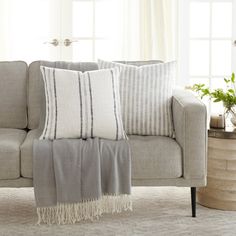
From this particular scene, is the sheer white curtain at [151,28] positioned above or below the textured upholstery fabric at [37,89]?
above

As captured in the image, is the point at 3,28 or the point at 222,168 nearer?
the point at 222,168

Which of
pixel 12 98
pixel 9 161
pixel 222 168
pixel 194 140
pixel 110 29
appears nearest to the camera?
pixel 9 161

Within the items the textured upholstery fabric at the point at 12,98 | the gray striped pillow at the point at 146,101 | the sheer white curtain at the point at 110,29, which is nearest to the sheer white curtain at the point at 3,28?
the sheer white curtain at the point at 110,29

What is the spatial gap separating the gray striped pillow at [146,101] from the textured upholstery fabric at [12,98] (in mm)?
688

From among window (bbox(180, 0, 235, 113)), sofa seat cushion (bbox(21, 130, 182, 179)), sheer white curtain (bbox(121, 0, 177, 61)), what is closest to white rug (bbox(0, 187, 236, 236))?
sofa seat cushion (bbox(21, 130, 182, 179))

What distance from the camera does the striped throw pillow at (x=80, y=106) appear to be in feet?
11.1

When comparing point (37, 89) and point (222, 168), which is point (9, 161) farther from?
point (222, 168)

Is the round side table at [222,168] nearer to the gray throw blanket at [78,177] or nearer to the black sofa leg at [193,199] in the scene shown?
the black sofa leg at [193,199]

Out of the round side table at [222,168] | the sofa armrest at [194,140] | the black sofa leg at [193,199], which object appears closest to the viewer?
the sofa armrest at [194,140]

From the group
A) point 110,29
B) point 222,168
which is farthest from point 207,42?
point 222,168

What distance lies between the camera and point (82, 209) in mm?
3250

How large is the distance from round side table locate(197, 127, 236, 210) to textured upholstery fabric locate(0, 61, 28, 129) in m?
1.23

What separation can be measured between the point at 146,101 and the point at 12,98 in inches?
35.4

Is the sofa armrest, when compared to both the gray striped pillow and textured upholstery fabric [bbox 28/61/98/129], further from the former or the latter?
textured upholstery fabric [bbox 28/61/98/129]
